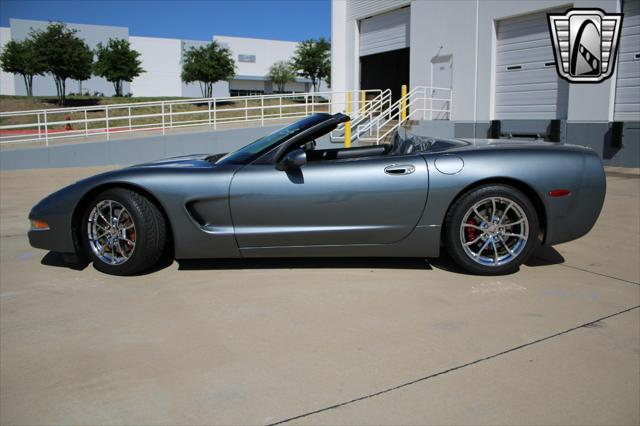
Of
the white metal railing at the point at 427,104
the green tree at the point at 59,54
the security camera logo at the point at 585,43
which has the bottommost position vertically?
the white metal railing at the point at 427,104

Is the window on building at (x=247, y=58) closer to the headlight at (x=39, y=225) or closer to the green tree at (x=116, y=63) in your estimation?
the green tree at (x=116, y=63)

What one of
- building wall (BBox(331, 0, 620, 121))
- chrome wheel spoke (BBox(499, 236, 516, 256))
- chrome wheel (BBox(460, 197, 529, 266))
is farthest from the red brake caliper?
building wall (BBox(331, 0, 620, 121))

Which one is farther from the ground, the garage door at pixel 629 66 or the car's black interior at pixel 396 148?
the garage door at pixel 629 66

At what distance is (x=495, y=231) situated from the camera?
3.81 metres

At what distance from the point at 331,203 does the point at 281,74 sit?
65.5 meters

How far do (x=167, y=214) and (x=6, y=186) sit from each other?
26.0 feet

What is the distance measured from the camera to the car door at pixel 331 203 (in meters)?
3.70

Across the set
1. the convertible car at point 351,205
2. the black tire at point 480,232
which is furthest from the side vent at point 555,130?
the black tire at point 480,232

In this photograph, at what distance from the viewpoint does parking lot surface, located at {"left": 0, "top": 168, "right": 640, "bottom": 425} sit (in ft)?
7.14

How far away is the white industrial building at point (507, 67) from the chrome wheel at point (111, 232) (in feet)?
38.8

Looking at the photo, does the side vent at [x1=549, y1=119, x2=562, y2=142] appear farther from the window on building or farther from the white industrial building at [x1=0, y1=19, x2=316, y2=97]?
the window on building

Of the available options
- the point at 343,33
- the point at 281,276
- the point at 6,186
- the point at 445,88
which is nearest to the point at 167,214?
the point at 281,276

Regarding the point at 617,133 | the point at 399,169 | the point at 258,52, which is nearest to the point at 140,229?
the point at 399,169

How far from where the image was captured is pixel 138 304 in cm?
339
